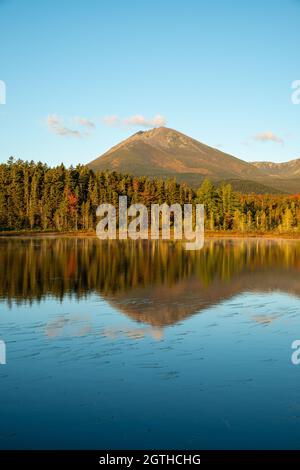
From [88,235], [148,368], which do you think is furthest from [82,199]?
[148,368]

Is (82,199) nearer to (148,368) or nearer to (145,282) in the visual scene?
(145,282)

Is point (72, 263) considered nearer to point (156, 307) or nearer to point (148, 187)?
point (156, 307)

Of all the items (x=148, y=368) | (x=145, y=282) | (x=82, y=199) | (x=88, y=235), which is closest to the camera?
(x=148, y=368)

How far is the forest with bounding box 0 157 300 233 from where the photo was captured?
146 metres

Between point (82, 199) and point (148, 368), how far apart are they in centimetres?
14099

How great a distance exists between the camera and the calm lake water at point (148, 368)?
11805 mm

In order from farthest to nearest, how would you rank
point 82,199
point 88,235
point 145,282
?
point 82,199 < point 88,235 < point 145,282

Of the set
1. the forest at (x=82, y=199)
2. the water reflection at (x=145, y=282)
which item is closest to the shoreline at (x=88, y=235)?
the forest at (x=82, y=199)

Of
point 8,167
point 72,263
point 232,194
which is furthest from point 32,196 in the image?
point 72,263

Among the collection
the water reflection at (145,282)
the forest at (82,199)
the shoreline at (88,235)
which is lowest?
the water reflection at (145,282)

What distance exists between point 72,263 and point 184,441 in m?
41.2

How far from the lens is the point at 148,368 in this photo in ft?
54.1

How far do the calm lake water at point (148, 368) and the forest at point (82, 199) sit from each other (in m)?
114

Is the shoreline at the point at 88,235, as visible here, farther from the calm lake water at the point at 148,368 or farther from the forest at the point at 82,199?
the calm lake water at the point at 148,368
